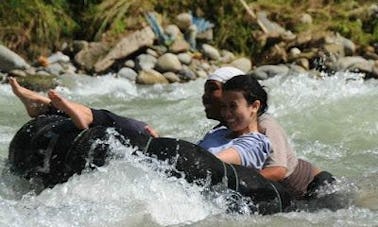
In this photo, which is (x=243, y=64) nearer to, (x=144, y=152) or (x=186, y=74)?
(x=186, y=74)

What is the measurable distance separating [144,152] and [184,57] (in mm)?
7145

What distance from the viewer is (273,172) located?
162 inches

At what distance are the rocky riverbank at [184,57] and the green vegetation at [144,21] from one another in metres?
0.19

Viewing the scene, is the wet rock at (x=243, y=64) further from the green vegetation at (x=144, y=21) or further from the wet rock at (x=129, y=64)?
the wet rock at (x=129, y=64)

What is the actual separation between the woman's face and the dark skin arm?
0.73 ft

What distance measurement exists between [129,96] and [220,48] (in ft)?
9.70

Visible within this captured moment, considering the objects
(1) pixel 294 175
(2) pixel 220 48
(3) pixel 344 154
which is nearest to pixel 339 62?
(2) pixel 220 48

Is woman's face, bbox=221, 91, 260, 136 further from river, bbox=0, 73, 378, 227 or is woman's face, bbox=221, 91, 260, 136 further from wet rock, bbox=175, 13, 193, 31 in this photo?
wet rock, bbox=175, 13, 193, 31

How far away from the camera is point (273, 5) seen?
500 inches

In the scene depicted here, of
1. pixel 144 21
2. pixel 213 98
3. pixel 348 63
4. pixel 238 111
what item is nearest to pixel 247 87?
pixel 238 111

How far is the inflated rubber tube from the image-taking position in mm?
3834

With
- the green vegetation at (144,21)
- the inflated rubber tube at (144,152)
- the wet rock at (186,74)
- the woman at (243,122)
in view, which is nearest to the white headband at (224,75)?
the woman at (243,122)

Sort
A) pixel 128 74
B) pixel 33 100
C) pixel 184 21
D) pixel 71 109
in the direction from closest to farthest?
pixel 71 109
pixel 33 100
pixel 128 74
pixel 184 21

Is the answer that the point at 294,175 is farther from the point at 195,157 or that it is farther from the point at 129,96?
the point at 129,96
